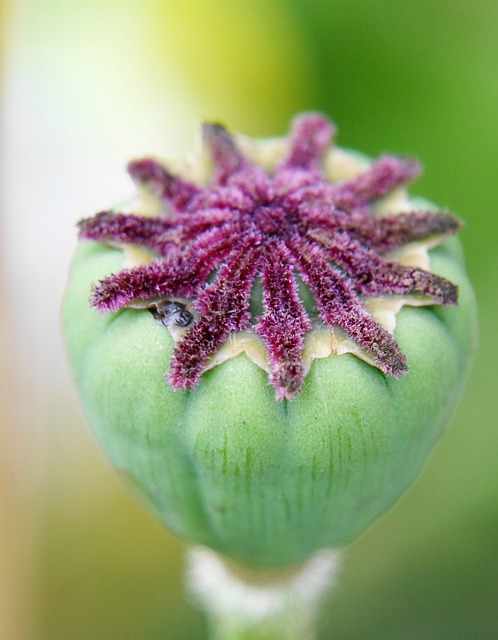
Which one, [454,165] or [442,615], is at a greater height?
[454,165]

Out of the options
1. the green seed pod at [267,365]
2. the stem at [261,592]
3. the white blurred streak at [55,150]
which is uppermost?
the white blurred streak at [55,150]

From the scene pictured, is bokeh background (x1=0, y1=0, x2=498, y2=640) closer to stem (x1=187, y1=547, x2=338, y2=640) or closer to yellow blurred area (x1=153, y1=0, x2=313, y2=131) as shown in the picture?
yellow blurred area (x1=153, y1=0, x2=313, y2=131)

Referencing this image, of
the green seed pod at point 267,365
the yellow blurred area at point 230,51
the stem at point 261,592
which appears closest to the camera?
the green seed pod at point 267,365

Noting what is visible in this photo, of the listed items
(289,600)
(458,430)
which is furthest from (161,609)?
(289,600)

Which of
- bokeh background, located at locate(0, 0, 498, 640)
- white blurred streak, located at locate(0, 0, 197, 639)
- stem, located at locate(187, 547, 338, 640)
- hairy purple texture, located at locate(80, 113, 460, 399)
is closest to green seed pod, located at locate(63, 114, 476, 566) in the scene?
hairy purple texture, located at locate(80, 113, 460, 399)

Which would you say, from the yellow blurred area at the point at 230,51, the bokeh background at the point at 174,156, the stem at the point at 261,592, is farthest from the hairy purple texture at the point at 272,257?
the yellow blurred area at the point at 230,51

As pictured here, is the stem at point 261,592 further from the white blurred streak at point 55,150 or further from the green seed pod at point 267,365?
the white blurred streak at point 55,150

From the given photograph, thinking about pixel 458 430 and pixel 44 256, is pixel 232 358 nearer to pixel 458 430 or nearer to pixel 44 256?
pixel 458 430
